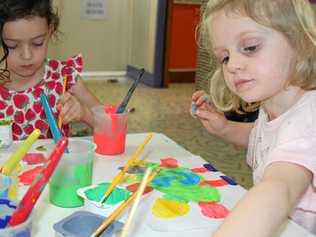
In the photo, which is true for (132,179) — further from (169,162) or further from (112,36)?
(112,36)

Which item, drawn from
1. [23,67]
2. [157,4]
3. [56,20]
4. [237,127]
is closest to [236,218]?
[237,127]

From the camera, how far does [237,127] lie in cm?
101

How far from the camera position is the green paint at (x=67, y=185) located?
618 mm

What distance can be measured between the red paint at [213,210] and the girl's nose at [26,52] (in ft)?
2.07

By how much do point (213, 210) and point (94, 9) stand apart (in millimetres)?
3390

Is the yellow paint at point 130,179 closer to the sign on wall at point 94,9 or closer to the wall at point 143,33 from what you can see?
the wall at point 143,33

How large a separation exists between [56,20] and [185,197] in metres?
0.75

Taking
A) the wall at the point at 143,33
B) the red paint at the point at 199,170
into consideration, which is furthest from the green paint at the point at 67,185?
the wall at the point at 143,33

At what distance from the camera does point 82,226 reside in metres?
0.52

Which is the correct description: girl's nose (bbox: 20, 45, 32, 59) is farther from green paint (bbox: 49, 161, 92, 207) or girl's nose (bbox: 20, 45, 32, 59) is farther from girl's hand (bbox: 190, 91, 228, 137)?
green paint (bbox: 49, 161, 92, 207)

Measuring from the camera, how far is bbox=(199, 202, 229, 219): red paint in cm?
61

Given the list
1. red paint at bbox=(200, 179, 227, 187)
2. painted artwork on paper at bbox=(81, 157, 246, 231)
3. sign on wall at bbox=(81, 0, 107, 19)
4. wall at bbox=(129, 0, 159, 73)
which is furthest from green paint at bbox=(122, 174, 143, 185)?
sign on wall at bbox=(81, 0, 107, 19)

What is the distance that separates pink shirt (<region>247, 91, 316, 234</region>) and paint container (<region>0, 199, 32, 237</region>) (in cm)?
34

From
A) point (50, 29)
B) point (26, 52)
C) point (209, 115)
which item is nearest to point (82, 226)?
point (209, 115)
